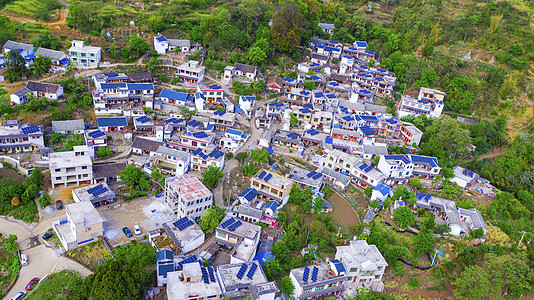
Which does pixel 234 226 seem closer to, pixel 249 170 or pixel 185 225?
pixel 185 225

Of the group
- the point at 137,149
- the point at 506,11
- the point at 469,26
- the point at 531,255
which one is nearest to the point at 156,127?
the point at 137,149

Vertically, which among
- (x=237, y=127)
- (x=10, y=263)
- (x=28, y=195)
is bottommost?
(x=10, y=263)

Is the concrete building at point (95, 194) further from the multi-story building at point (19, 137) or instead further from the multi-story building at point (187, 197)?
the multi-story building at point (19, 137)

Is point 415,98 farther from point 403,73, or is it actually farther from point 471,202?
point 471,202

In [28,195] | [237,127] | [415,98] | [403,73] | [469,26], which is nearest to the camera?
[28,195]

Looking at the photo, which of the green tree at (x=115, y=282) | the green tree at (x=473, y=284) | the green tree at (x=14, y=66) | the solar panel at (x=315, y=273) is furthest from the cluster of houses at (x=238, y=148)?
the green tree at (x=473, y=284)

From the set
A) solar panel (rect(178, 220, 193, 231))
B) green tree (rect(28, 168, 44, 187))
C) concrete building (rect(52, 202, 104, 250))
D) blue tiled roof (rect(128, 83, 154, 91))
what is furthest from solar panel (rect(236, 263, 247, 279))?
blue tiled roof (rect(128, 83, 154, 91))
